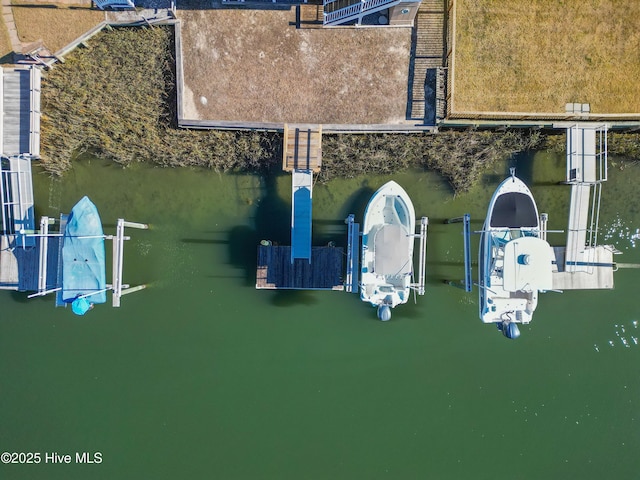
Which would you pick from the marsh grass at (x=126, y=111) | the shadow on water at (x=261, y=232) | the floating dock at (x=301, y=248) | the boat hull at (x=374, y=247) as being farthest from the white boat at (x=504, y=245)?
the marsh grass at (x=126, y=111)

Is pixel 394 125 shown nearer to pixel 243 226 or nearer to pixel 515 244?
pixel 515 244

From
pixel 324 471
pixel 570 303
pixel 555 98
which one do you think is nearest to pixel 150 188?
pixel 324 471

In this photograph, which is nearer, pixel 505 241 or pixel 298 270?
pixel 505 241

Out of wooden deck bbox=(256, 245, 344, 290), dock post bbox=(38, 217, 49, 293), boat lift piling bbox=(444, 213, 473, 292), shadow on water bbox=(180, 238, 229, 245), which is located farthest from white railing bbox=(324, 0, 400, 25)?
dock post bbox=(38, 217, 49, 293)

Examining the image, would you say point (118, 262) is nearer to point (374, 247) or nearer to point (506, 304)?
point (374, 247)

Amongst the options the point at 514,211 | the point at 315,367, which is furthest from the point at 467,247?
the point at 315,367

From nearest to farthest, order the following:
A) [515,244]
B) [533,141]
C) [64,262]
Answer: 1. [515,244]
2. [64,262]
3. [533,141]

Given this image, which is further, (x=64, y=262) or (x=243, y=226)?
(x=243, y=226)
